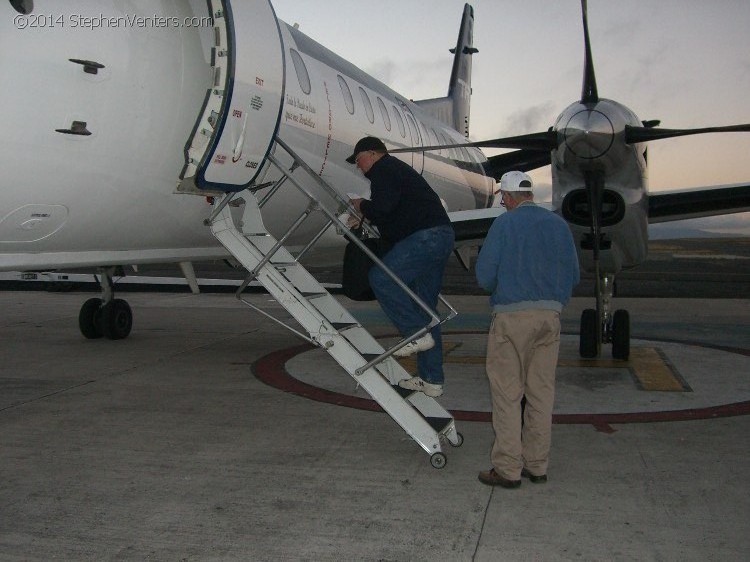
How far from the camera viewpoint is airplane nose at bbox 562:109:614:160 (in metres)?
8.58

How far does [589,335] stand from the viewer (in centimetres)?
958

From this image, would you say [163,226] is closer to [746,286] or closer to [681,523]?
[681,523]

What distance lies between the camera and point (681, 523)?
407cm

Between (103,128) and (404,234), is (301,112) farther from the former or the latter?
(103,128)

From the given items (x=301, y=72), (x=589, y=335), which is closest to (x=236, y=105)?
(x=301, y=72)

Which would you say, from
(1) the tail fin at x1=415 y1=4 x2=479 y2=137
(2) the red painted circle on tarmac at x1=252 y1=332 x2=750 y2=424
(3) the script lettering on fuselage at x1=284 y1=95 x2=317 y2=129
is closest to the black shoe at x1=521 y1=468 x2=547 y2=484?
(2) the red painted circle on tarmac at x1=252 y1=332 x2=750 y2=424

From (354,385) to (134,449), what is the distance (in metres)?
2.71

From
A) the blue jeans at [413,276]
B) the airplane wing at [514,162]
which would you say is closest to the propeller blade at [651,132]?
the blue jeans at [413,276]

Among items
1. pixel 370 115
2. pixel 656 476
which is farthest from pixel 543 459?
pixel 370 115

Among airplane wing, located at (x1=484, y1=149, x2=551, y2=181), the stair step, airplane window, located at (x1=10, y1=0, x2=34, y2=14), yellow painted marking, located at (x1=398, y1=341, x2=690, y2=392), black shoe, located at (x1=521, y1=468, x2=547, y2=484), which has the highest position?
airplane window, located at (x1=10, y1=0, x2=34, y2=14)

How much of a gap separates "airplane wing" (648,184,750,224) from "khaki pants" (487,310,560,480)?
594 centimetres

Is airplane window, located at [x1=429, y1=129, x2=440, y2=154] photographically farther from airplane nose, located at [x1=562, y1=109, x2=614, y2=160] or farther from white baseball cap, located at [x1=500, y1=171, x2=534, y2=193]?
white baseball cap, located at [x1=500, y1=171, x2=534, y2=193]

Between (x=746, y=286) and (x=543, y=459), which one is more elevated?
(x=543, y=459)

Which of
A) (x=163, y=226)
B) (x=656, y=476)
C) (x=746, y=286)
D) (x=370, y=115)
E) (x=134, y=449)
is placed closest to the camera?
(x=656, y=476)
